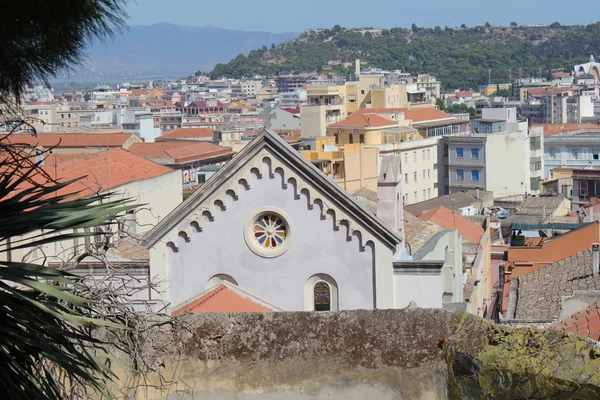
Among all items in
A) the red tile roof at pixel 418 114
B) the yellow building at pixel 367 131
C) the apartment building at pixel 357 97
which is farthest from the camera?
the apartment building at pixel 357 97

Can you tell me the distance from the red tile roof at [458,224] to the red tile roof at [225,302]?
1976 cm

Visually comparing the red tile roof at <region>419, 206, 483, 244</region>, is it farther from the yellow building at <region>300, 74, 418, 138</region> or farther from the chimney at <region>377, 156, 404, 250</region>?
the yellow building at <region>300, 74, 418, 138</region>

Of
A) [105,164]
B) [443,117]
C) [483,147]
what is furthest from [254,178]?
[443,117]

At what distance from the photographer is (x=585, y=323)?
17.4 m

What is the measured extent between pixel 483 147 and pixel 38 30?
7917cm

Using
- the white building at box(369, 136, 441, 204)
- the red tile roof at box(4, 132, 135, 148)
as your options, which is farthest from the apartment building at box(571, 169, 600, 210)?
the red tile roof at box(4, 132, 135, 148)

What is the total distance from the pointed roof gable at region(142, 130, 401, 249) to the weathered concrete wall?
40.7 ft

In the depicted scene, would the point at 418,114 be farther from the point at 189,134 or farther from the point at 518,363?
the point at 518,363

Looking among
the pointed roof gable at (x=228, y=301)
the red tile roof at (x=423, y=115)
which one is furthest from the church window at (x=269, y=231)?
the red tile roof at (x=423, y=115)

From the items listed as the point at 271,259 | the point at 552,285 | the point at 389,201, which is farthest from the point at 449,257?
the point at 271,259

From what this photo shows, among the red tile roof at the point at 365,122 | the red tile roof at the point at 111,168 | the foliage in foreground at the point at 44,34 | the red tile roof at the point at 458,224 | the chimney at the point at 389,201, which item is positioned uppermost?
the foliage in foreground at the point at 44,34

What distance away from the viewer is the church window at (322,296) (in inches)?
798

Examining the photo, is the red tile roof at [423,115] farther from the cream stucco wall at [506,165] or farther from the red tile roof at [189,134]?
the red tile roof at [189,134]

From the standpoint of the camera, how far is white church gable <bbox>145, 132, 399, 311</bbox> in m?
19.9
